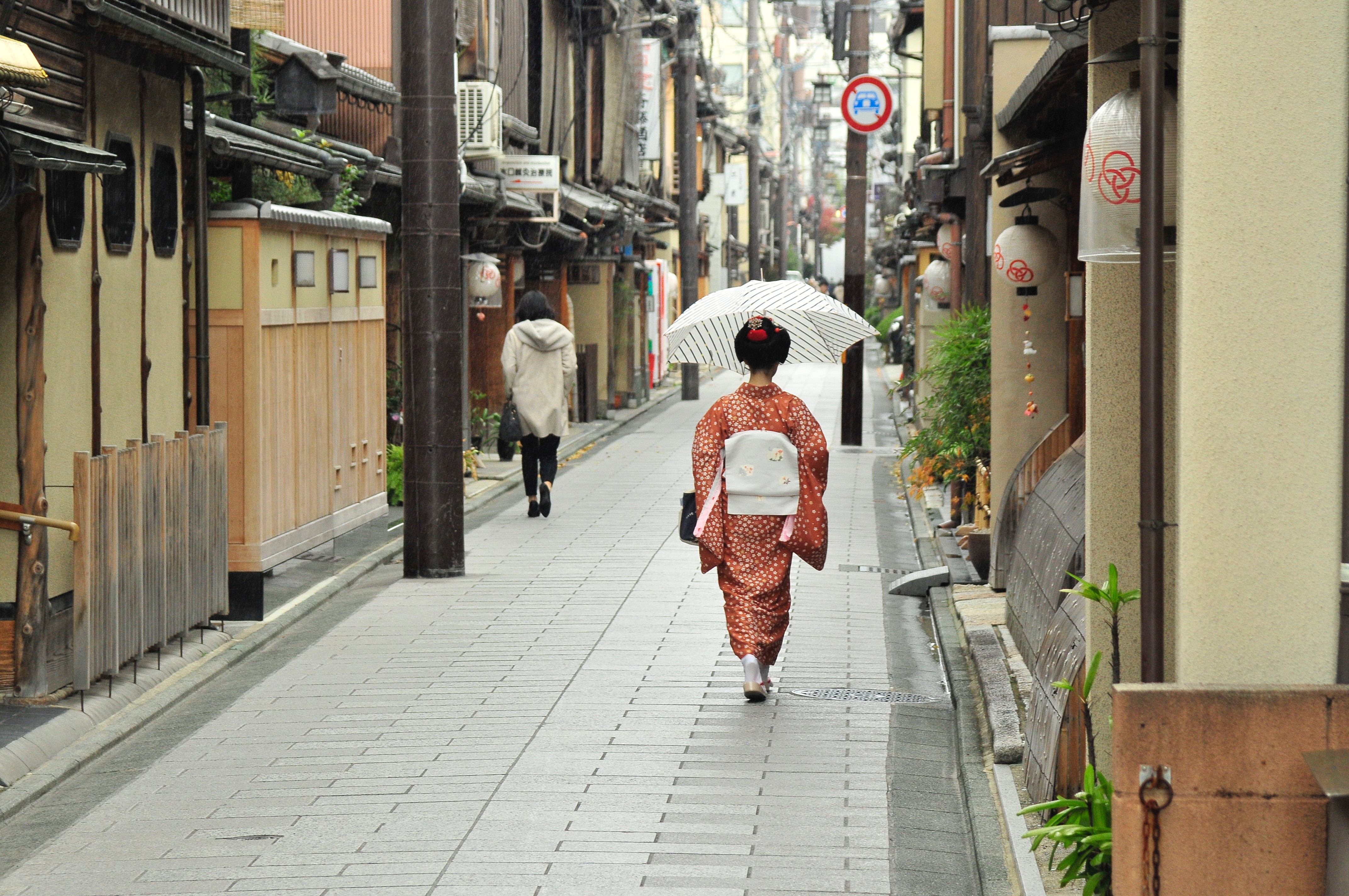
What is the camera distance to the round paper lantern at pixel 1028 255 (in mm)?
10805

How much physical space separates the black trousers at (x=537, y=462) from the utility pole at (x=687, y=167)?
1815cm

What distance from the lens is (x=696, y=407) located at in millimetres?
33750

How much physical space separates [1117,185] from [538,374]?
1124 cm

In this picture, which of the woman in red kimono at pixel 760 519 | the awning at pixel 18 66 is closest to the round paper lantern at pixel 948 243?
the woman in red kimono at pixel 760 519

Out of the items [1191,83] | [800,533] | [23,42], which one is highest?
[23,42]

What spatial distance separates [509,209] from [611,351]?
30.7ft

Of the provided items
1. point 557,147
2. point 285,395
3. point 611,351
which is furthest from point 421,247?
point 611,351

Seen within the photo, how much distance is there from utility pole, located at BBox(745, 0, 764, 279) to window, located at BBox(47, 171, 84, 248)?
3769cm

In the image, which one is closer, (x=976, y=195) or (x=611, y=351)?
(x=976, y=195)

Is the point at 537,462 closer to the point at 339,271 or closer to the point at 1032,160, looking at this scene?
the point at 339,271

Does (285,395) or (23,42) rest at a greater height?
(23,42)

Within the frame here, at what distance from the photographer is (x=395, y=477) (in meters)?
17.2

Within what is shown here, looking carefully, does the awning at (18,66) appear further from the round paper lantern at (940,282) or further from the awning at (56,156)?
the round paper lantern at (940,282)

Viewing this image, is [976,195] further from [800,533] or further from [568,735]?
[568,735]
